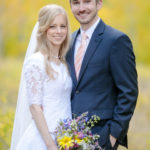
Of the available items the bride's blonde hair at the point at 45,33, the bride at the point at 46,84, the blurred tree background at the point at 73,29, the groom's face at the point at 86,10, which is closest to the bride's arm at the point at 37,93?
the bride at the point at 46,84

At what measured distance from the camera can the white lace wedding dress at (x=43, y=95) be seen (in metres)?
3.50

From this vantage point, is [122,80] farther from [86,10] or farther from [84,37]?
[86,10]

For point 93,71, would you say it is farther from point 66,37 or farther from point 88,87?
point 66,37

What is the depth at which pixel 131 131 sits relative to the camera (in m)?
8.15

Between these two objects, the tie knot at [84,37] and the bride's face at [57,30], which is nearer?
the bride's face at [57,30]

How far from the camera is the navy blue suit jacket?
3520 millimetres

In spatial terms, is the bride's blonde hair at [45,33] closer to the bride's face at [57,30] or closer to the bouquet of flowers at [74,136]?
the bride's face at [57,30]

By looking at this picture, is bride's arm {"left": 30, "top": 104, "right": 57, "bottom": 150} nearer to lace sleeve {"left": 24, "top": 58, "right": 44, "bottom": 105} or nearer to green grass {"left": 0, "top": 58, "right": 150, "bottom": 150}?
lace sleeve {"left": 24, "top": 58, "right": 44, "bottom": 105}

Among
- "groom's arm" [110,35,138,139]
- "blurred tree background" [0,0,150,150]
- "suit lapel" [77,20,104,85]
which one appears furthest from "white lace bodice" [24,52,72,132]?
"blurred tree background" [0,0,150,150]

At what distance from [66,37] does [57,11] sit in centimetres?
38

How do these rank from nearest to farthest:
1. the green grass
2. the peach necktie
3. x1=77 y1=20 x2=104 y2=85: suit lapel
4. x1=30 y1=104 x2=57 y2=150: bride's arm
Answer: x1=30 y1=104 x2=57 y2=150: bride's arm → x1=77 y1=20 x2=104 y2=85: suit lapel → the peach necktie → the green grass

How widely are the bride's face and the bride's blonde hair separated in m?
0.04

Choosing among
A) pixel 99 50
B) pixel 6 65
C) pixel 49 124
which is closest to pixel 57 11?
pixel 99 50

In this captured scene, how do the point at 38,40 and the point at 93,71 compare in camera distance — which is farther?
the point at 38,40
